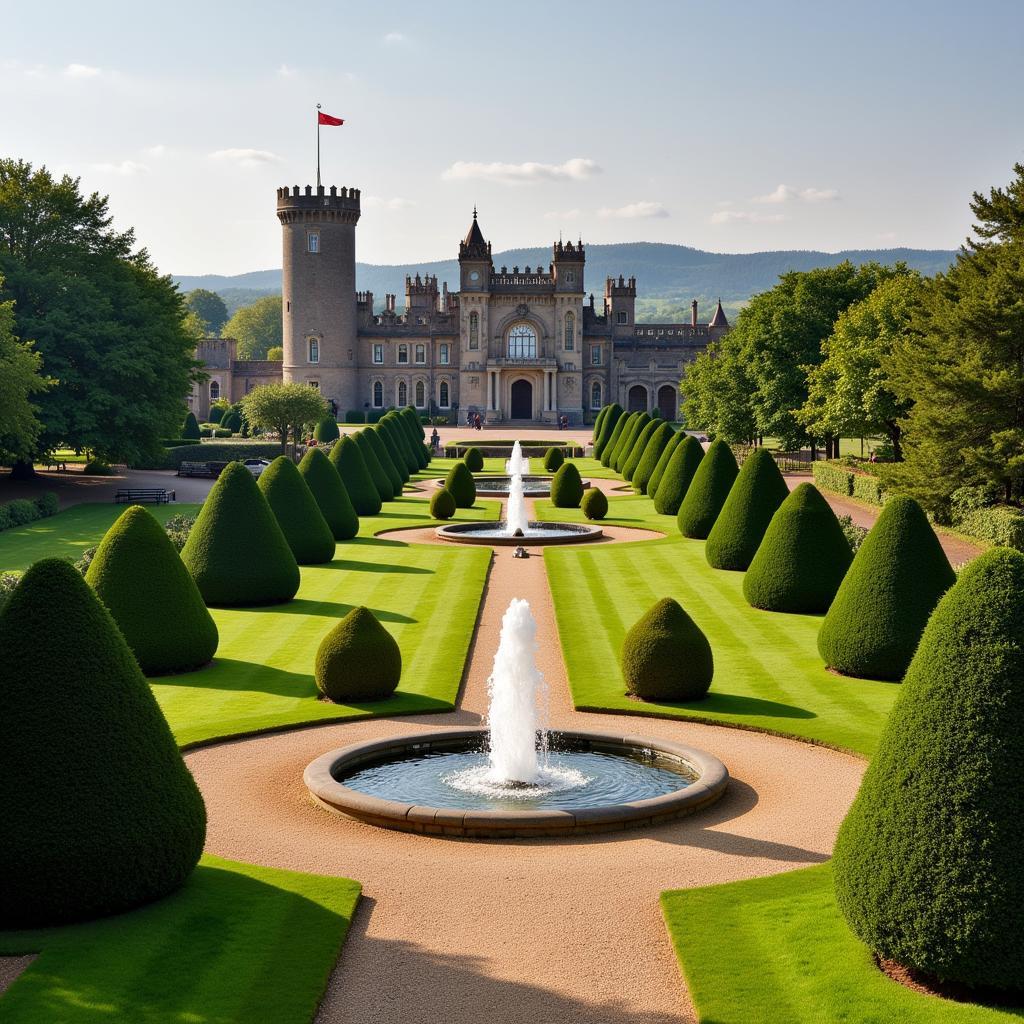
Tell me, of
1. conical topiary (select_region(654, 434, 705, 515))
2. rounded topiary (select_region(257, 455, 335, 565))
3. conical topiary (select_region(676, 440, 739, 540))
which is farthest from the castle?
rounded topiary (select_region(257, 455, 335, 565))

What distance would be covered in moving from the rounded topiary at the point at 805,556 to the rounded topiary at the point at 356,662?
9356 mm

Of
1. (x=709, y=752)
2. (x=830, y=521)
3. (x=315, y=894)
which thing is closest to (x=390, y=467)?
(x=830, y=521)

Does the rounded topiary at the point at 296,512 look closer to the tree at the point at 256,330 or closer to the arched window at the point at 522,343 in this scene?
the arched window at the point at 522,343

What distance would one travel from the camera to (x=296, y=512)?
29.8 metres

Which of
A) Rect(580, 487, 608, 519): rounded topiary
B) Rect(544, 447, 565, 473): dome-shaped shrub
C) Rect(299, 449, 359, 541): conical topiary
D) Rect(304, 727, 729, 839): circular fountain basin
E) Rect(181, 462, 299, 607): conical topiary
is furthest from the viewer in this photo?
Rect(544, 447, 565, 473): dome-shaped shrub

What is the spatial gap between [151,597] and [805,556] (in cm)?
1194

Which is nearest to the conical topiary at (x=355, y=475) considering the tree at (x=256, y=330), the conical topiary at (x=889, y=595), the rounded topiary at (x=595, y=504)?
the rounded topiary at (x=595, y=504)

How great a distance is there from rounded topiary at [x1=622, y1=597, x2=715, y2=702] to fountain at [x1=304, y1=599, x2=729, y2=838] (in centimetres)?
182

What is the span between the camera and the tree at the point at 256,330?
157 m

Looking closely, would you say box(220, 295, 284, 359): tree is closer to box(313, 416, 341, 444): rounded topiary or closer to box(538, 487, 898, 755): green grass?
box(313, 416, 341, 444): rounded topiary

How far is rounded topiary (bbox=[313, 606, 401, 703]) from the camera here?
17.6 m

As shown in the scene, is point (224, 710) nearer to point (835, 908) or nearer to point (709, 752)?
point (709, 752)

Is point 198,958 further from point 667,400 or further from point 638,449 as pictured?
point 667,400

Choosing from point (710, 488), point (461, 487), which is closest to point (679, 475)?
point (710, 488)
